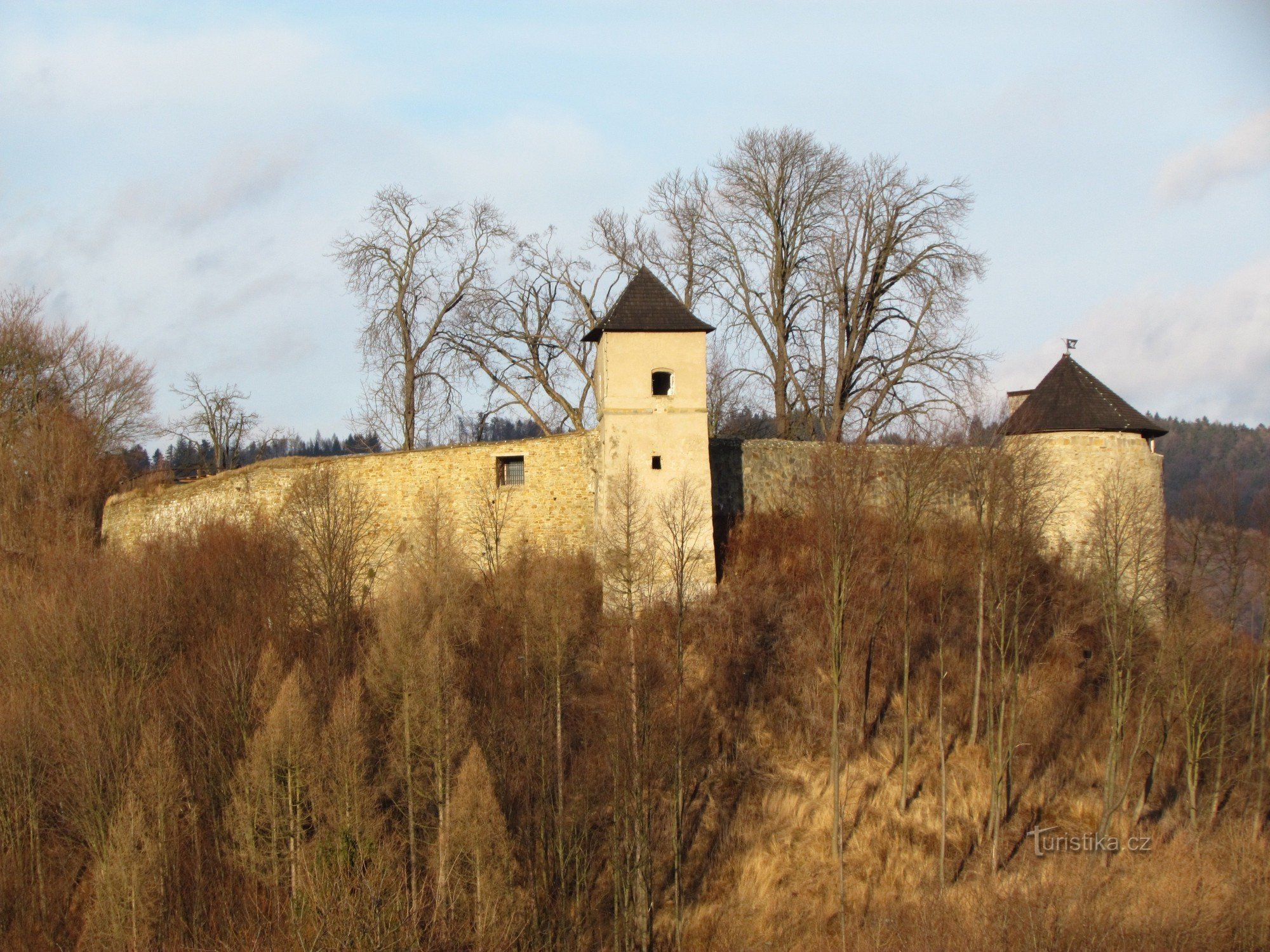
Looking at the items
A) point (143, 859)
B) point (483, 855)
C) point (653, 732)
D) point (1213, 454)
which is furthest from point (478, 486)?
point (1213, 454)

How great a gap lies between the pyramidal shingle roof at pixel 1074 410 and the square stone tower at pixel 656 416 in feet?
21.3

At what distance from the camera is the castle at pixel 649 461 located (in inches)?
843

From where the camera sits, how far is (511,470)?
24.0 meters

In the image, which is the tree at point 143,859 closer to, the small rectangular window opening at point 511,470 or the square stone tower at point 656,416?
the square stone tower at point 656,416

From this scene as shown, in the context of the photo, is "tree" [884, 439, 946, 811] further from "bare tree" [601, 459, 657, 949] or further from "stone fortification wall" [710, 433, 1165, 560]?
"bare tree" [601, 459, 657, 949]

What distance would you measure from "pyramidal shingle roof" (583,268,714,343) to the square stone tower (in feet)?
0.07

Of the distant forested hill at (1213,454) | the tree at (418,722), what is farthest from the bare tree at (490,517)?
the distant forested hill at (1213,454)

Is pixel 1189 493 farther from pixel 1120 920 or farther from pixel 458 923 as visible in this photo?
pixel 458 923

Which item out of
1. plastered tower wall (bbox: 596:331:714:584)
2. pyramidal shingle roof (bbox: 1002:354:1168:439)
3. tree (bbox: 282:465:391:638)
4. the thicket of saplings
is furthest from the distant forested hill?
tree (bbox: 282:465:391:638)

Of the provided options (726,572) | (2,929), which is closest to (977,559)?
(726,572)

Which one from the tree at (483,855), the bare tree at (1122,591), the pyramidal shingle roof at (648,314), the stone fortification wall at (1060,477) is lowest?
the tree at (483,855)

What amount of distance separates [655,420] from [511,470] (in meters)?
3.99

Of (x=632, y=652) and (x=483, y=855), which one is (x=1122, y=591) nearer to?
(x=632, y=652)

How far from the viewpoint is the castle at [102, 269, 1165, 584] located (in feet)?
70.3
